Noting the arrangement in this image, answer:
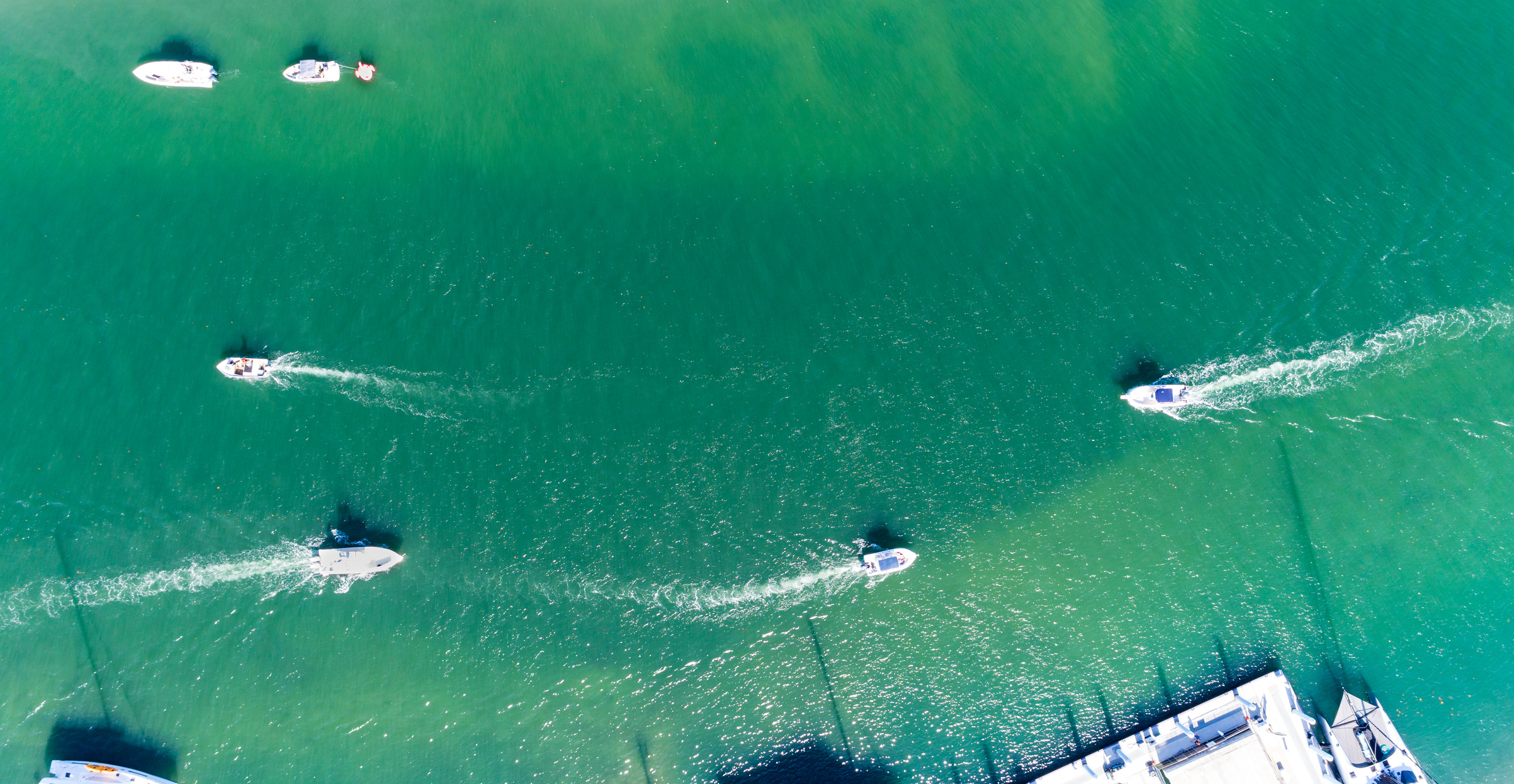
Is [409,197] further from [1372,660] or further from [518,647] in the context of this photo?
[1372,660]

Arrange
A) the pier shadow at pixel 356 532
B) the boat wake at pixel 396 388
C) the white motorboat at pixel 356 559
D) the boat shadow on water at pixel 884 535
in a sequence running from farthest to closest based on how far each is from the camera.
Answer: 1. the boat wake at pixel 396 388
2. the boat shadow on water at pixel 884 535
3. the pier shadow at pixel 356 532
4. the white motorboat at pixel 356 559

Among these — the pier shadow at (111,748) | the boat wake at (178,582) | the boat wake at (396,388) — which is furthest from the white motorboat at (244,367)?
the pier shadow at (111,748)

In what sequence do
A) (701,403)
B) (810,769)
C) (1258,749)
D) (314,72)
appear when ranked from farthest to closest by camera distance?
1. (314,72)
2. (701,403)
3. (810,769)
4. (1258,749)

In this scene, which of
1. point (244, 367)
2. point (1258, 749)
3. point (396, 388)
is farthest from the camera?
point (396, 388)

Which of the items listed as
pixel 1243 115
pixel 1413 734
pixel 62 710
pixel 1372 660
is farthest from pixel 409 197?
pixel 1413 734

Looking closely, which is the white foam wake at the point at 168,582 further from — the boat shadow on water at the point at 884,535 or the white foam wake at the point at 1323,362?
the white foam wake at the point at 1323,362

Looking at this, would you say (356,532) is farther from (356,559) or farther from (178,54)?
(178,54)

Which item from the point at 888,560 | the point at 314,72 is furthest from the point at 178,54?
the point at 888,560
